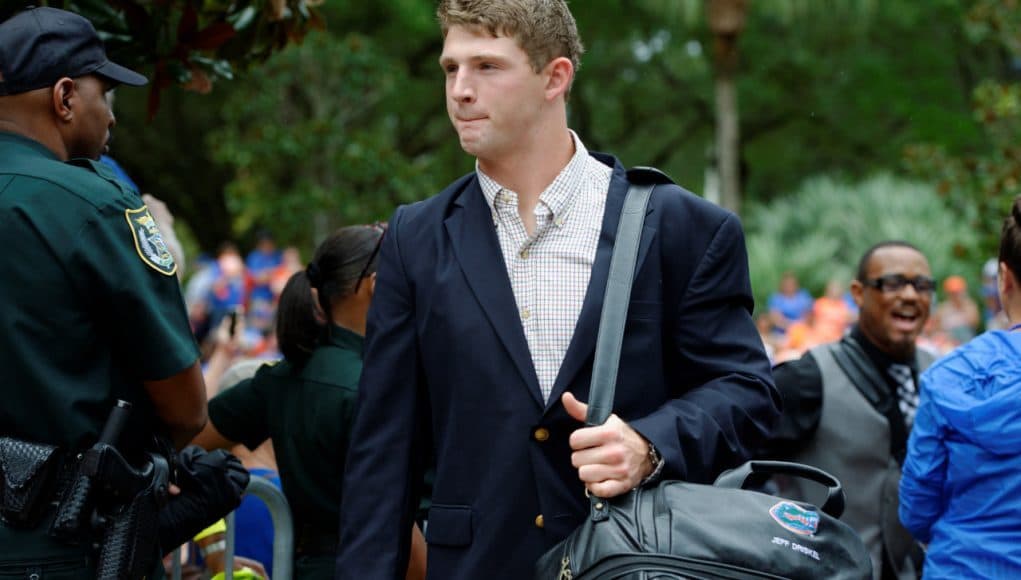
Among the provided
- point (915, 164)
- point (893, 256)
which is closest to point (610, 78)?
point (915, 164)

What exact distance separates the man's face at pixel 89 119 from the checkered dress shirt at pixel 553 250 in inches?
36.4

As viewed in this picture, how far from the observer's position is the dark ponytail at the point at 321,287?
433 cm

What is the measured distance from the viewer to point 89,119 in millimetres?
3141

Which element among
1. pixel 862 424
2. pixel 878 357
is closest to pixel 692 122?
pixel 878 357

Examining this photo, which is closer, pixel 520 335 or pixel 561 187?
pixel 520 335

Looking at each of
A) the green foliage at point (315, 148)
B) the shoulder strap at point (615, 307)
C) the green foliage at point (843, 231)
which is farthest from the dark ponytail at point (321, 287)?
the green foliage at point (315, 148)

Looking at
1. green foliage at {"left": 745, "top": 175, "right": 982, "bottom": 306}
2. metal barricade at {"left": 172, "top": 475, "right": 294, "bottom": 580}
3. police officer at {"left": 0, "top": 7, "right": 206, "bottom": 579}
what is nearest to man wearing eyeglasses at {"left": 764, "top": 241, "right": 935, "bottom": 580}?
metal barricade at {"left": 172, "top": 475, "right": 294, "bottom": 580}

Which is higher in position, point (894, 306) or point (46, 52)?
point (46, 52)

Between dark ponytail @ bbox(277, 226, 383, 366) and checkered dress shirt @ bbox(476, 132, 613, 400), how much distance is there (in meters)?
1.45

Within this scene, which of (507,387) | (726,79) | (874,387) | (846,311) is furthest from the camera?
(726,79)

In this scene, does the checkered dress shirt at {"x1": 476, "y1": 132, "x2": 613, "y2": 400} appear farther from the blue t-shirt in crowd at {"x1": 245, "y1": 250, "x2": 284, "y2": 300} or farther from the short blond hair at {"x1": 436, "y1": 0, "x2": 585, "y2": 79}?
the blue t-shirt in crowd at {"x1": 245, "y1": 250, "x2": 284, "y2": 300}

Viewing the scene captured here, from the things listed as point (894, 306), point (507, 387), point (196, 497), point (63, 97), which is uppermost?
point (63, 97)

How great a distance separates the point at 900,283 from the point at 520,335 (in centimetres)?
324

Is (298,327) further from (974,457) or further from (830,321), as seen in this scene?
(830,321)
